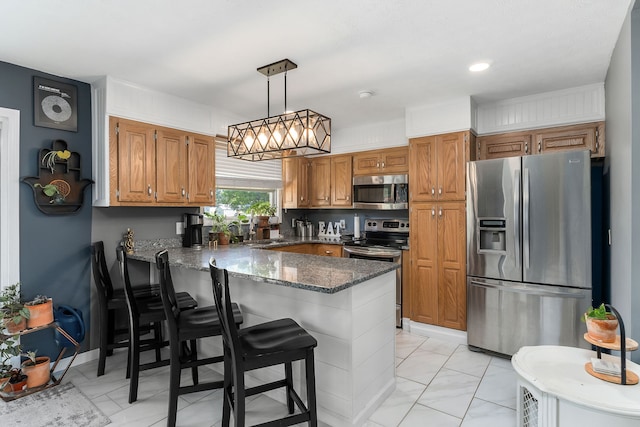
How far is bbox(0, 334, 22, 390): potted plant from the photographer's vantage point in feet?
7.66

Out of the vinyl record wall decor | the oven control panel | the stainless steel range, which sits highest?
the vinyl record wall decor

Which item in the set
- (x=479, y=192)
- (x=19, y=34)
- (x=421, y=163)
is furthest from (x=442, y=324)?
(x=19, y=34)

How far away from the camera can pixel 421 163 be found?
3693 mm

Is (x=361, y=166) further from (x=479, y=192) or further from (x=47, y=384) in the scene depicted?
(x=47, y=384)

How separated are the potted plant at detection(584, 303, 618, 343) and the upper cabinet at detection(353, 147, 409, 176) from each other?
274 centimetres

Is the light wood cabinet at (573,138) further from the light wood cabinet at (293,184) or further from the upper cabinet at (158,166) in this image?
the upper cabinet at (158,166)

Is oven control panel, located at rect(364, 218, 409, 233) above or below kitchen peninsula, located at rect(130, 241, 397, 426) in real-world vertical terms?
above

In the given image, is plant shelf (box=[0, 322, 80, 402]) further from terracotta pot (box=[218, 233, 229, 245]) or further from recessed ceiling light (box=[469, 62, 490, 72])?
recessed ceiling light (box=[469, 62, 490, 72])

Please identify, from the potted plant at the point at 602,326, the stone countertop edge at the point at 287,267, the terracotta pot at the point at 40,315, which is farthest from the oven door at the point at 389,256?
the terracotta pot at the point at 40,315

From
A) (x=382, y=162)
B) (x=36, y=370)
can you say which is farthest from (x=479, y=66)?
(x=36, y=370)

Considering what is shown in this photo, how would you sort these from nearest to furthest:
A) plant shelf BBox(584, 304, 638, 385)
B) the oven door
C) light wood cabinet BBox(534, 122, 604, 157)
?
plant shelf BBox(584, 304, 638, 385) → light wood cabinet BBox(534, 122, 604, 157) → the oven door

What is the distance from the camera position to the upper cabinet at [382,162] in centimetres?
418

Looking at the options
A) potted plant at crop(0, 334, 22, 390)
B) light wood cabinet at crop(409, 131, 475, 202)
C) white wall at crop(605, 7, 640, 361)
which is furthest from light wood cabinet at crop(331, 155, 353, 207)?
potted plant at crop(0, 334, 22, 390)

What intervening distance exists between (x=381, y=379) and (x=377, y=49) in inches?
91.8
